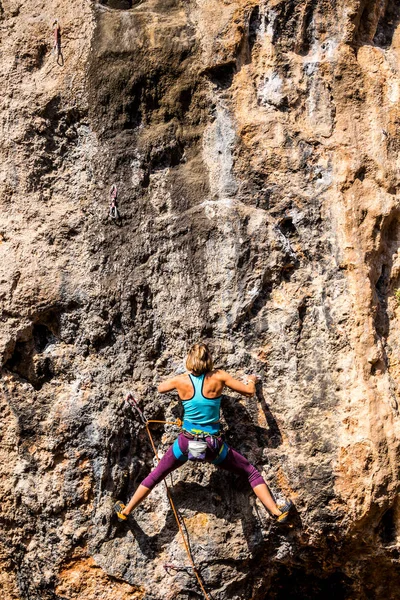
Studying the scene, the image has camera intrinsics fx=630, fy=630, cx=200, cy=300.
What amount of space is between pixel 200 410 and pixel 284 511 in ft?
3.10

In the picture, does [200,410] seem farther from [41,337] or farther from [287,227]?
[287,227]

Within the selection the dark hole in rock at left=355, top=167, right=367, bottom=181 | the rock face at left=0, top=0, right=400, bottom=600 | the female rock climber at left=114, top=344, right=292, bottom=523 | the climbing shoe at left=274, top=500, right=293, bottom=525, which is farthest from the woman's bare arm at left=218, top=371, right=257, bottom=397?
the dark hole in rock at left=355, top=167, right=367, bottom=181

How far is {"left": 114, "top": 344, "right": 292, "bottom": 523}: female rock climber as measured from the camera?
14.7ft

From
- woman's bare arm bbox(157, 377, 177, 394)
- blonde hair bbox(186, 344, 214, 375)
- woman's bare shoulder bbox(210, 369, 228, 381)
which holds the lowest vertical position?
woman's bare arm bbox(157, 377, 177, 394)

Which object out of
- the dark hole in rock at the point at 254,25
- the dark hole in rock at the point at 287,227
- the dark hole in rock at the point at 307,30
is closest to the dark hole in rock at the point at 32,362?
the dark hole in rock at the point at 287,227

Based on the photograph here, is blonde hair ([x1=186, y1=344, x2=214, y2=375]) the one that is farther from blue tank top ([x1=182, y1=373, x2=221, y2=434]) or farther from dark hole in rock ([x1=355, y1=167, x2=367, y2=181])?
dark hole in rock ([x1=355, y1=167, x2=367, y2=181])

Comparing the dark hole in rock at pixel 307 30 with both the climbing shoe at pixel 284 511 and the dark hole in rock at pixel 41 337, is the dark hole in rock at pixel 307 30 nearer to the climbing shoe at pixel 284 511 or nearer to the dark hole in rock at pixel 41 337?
the dark hole in rock at pixel 41 337

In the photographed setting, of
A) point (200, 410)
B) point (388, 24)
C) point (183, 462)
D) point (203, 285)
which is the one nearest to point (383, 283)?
point (203, 285)

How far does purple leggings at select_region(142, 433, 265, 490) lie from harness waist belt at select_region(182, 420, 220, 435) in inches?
2.8

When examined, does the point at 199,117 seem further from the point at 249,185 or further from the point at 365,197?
the point at 365,197

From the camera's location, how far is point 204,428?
4.52 meters

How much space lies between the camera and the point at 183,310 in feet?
16.1

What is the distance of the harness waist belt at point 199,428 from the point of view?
4508 mm

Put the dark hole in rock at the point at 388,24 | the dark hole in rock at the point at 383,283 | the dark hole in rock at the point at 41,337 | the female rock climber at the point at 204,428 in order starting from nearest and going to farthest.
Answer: the female rock climber at the point at 204,428, the dark hole in rock at the point at 383,283, the dark hole in rock at the point at 41,337, the dark hole in rock at the point at 388,24
